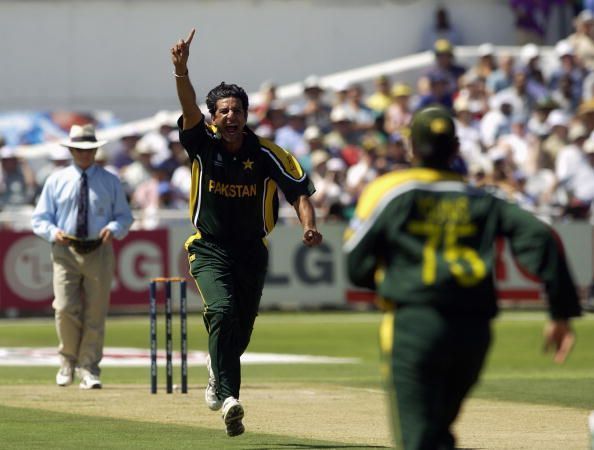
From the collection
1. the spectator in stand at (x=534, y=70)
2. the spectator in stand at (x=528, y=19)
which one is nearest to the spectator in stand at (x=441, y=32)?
the spectator in stand at (x=528, y=19)

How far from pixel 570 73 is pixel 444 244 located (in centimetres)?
2261

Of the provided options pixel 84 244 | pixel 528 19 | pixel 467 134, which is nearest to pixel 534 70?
pixel 467 134

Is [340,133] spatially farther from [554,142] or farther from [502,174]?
[554,142]

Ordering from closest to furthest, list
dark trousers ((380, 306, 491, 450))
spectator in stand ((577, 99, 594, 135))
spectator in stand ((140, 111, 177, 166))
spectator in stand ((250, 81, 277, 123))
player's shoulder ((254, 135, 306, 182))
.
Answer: dark trousers ((380, 306, 491, 450)), player's shoulder ((254, 135, 306, 182)), spectator in stand ((577, 99, 594, 135)), spectator in stand ((140, 111, 177, 166)), spectator in stand ((250, 81, 277, 123))

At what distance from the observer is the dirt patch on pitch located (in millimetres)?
11211

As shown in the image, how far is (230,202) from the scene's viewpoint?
37.6ft

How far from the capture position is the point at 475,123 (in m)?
28.1

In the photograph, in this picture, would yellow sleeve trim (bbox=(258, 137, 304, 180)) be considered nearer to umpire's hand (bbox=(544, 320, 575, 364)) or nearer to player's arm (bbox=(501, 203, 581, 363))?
player's arm (bbox=(501, 203, 581, 363))

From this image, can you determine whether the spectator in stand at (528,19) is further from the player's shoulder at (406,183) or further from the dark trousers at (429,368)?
the dark trousers at (429,368)

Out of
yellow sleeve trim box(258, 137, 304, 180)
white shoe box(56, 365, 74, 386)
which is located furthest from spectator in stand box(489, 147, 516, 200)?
yellow sleeve trim box(258, 137, 304, 180)

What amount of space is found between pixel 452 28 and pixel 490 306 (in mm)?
27215

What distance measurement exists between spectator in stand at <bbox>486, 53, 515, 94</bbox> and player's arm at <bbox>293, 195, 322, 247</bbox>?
1762 cm

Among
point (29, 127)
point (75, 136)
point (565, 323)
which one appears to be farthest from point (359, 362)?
point (29, 127)

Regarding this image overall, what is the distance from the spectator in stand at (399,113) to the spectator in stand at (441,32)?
232 inches
